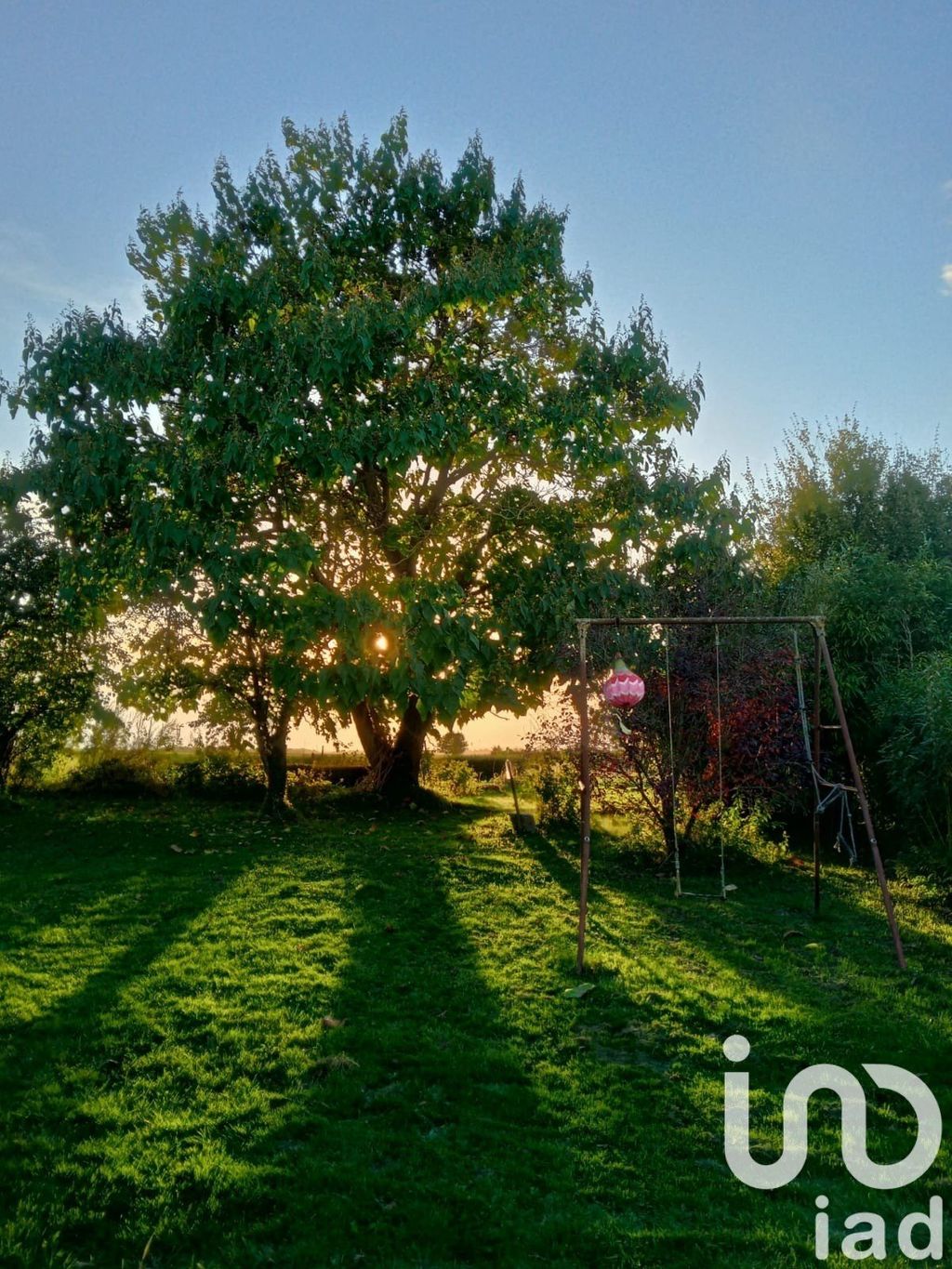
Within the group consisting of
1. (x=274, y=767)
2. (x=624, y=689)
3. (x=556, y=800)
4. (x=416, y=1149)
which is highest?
(x=624, y=689)

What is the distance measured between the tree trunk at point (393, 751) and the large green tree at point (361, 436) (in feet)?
8.22

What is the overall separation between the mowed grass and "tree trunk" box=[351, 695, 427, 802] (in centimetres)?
738

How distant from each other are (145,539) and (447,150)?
27.6ft

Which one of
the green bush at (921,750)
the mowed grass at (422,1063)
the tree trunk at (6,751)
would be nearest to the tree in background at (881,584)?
the green bush at (921,750)

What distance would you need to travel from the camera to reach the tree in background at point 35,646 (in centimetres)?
1808

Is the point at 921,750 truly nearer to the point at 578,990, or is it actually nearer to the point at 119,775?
the point at 578,990

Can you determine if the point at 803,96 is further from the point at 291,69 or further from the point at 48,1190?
the point at 48,1190

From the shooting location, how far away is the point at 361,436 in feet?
41.5

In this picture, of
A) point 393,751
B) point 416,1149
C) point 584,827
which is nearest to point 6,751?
point 393,751

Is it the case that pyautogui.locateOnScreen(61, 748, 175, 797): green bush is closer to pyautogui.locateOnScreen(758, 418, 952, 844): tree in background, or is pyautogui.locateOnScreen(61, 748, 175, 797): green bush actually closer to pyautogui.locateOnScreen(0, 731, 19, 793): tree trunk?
pyautogui.locateOnScreen(0, 731, 19, 793): tree trunk

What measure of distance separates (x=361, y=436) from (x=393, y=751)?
27.6 feet

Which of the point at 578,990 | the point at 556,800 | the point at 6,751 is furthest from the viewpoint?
the point at 6,751

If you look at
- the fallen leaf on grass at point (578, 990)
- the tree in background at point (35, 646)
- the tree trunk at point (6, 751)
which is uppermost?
the tree in background at point (35, 646)

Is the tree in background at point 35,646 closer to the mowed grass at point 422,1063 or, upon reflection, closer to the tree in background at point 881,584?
the mowed grass at point 422,1063
